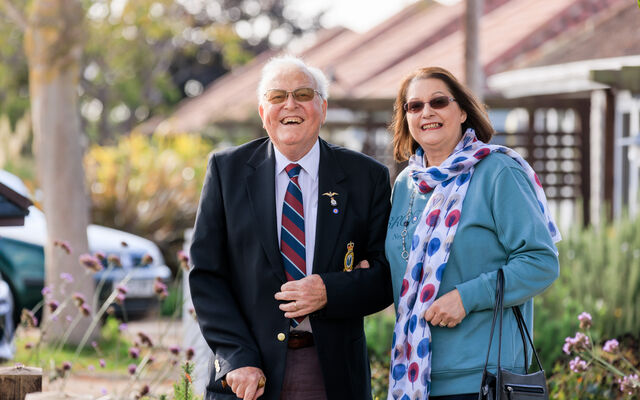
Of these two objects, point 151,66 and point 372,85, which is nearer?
point 372,85

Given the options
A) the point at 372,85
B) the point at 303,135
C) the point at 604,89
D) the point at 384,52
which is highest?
the point at 384,52

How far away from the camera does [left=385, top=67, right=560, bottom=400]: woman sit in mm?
3139

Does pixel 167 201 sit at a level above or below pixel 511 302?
above

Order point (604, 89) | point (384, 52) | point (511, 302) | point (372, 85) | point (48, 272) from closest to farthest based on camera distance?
point (511, 302), point (48, 272), point (604, 89), point (372, 85), point (384, 52)

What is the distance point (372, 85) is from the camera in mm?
17734

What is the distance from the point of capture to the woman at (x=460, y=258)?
3139 mm

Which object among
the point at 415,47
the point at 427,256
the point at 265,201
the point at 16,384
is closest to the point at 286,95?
A: the point at 265,201

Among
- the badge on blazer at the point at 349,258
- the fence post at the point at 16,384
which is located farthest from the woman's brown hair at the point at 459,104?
the fence post at the point at 16,384

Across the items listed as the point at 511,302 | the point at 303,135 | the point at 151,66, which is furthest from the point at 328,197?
the point at 151,66

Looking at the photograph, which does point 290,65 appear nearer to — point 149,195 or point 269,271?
point 269,271

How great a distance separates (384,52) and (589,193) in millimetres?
9214

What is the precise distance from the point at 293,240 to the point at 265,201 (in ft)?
0.55

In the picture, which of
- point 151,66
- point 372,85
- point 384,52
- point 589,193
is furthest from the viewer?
point 151,66

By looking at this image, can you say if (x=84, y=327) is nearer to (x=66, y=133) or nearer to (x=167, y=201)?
(x=66, y=133)
